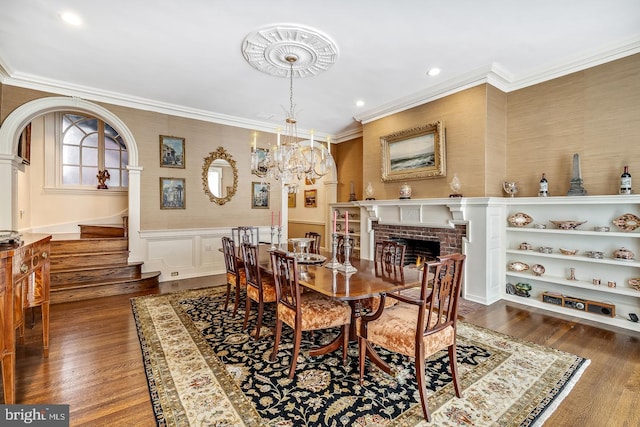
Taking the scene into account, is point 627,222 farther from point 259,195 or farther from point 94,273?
point 94,273

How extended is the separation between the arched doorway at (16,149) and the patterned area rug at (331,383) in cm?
241

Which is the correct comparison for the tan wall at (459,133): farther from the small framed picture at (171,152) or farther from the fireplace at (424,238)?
the small framed picture at (171,152)

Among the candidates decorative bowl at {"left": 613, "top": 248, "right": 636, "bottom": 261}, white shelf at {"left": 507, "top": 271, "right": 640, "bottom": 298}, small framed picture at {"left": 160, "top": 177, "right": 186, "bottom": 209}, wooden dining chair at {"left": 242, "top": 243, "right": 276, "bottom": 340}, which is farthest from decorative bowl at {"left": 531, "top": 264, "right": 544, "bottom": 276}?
small framed picture at {"left": 160, "top": 177, "right": 186, "bottom": 209}

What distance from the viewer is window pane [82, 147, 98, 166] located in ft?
18.4

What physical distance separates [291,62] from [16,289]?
3113 mm

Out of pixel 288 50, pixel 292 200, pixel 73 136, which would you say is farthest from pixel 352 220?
pixel 73 136

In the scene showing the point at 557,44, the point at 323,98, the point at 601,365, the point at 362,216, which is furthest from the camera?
the point at 362,216

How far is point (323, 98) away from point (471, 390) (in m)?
4.04

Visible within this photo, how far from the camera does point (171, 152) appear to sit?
499 cm

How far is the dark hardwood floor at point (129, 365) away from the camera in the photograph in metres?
1.78

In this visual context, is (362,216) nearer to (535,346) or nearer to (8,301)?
(535,346)

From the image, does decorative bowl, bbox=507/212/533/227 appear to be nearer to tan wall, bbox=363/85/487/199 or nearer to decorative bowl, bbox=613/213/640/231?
tan wall, bbox=363/85/487/199

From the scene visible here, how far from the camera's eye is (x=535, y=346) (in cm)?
260

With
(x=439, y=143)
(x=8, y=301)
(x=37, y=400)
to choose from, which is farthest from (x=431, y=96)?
(x=37, y=400)
